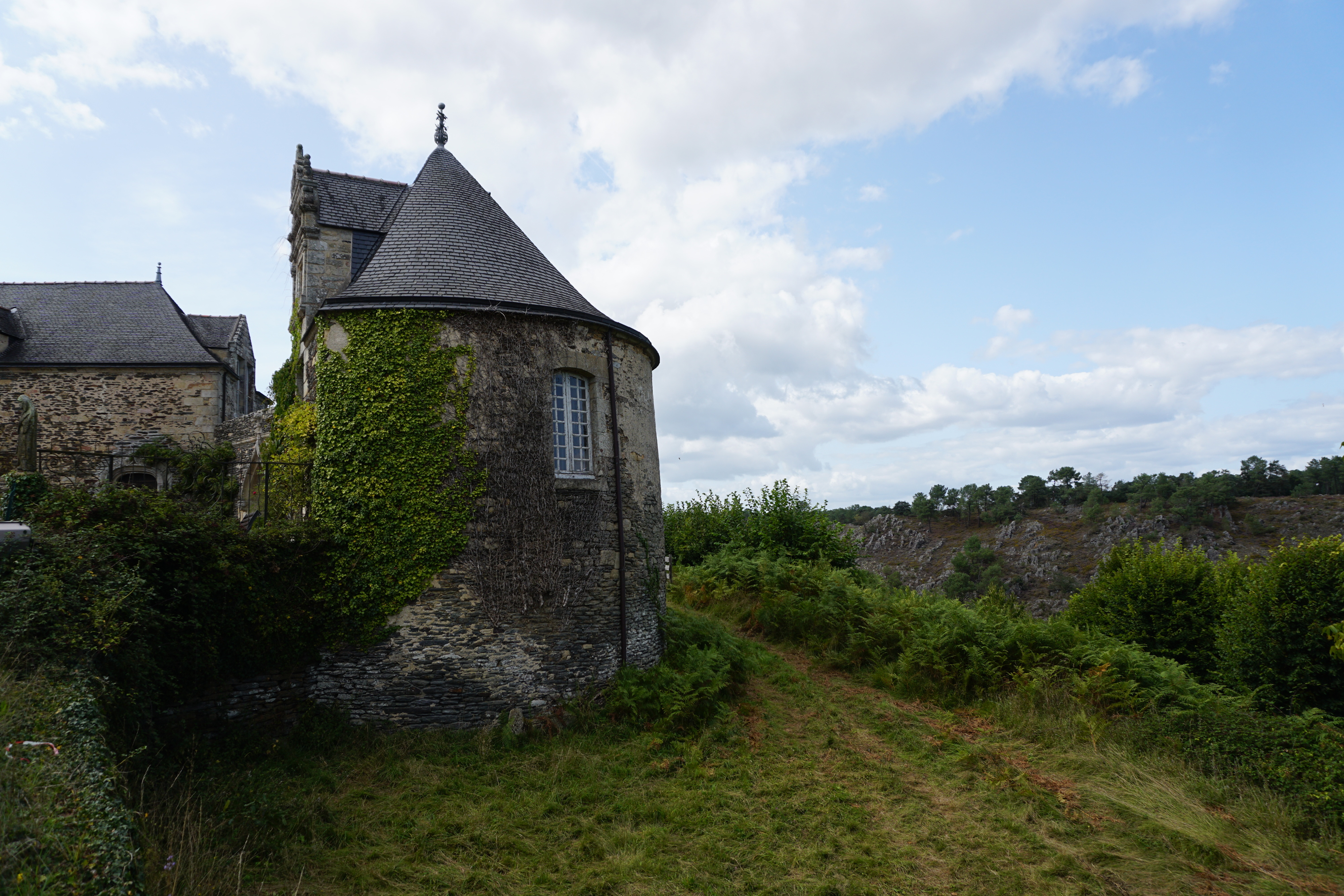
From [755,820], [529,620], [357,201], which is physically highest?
[357,201]

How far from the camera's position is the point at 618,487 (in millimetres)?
11203

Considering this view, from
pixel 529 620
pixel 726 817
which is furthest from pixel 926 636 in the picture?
pixel 529 620

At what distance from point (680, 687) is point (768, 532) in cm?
990

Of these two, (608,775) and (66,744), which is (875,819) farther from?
(66,744)

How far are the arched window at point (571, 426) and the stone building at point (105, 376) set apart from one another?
1299 cm

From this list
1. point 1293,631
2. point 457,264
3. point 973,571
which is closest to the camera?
point 1293,631

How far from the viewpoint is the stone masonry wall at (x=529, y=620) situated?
9.47 meters

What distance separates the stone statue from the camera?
32.3 feet

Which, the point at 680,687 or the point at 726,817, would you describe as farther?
the point at 680,687

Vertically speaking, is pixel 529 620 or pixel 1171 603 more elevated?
pixel 529 620

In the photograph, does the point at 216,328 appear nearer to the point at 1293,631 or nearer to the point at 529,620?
the point at 529,620

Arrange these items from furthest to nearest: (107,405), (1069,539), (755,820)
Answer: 1. (1069,539)
2. (107,405)
3. (755,820)

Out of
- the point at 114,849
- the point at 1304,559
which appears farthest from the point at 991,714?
the point at 114,849

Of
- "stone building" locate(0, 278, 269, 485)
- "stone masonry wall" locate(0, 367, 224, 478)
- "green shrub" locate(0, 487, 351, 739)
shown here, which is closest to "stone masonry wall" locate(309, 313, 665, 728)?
"green shrub" locate(0, 487, 351, 739)
